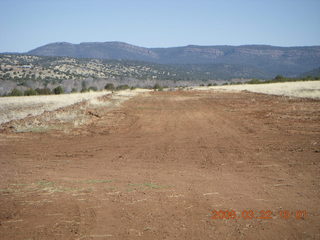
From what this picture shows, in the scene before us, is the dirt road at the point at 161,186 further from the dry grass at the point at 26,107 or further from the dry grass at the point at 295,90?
the dry grass at the point at 295,90

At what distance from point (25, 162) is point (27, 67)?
283 feet

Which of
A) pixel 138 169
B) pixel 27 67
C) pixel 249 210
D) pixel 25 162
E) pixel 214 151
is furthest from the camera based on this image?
pixel 27 67

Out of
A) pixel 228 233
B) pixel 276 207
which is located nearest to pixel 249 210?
pixel 276 207

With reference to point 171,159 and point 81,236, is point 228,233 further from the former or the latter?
point 171,159

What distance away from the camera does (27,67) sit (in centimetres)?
8912

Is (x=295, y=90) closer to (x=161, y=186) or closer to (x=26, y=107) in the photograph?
(x=26, y=107)
